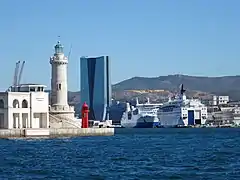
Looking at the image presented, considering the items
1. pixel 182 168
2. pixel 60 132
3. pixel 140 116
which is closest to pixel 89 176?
pixel 182 168

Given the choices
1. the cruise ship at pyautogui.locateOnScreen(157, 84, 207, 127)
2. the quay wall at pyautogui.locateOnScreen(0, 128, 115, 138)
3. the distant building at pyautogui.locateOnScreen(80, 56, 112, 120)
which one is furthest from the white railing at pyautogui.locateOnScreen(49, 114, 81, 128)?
the distant building at pyautogui.locateOnScreen(80, 56, 112, 120)

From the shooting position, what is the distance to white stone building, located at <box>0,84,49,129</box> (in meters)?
79.1

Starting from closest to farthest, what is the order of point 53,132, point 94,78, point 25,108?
point 53,132, point 25,108, point 94,78

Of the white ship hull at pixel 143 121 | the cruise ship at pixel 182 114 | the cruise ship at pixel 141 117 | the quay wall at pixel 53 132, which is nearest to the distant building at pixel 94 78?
the cruise ship at pixel 141 117

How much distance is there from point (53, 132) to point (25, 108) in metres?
4.95

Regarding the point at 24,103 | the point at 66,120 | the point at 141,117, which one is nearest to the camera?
the point at 24,103

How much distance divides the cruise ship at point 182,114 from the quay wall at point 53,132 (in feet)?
246

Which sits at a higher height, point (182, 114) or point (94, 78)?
point (94, 78)

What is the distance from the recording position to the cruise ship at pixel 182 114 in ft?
531

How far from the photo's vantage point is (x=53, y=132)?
257 feet

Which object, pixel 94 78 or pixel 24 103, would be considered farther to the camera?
pixel 94 78

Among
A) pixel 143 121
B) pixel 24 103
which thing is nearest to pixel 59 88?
pixel 24 103

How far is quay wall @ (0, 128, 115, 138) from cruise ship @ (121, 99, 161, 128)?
83.7 m

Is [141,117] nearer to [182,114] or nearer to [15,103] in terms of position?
[182,114]
